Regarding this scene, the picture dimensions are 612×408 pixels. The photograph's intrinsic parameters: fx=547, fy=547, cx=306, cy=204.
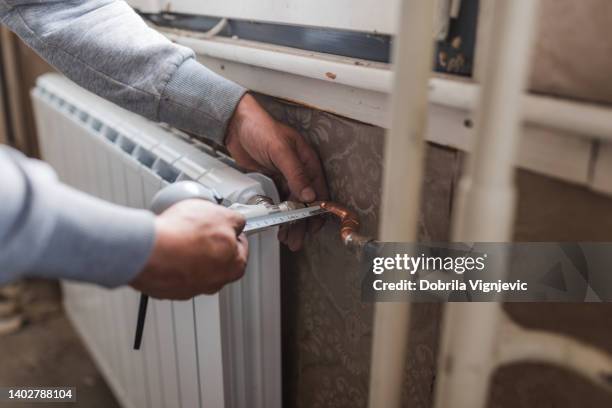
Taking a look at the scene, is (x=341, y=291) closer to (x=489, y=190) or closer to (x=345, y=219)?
(x=345, y=219)

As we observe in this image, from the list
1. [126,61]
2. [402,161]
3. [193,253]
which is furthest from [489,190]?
[126,61]

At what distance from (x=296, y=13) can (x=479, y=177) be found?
0.41 metres

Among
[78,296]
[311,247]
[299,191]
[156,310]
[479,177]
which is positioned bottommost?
[78,296]

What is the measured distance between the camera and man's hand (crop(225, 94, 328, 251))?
2.25 feet

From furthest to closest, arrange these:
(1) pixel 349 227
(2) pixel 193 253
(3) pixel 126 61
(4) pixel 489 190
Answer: (3) pixel 126 61 < (1) pixel 349 227 < (2) pixel 193 253 < (4) pixel 489 190

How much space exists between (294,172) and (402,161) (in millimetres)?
279

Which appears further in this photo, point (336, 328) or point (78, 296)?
point (78, 296)

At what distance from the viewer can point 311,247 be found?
0.77 m

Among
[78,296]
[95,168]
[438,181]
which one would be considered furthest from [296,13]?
[78,296]

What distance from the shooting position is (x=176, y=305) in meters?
0.80

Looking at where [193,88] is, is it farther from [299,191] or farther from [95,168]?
[95,168]

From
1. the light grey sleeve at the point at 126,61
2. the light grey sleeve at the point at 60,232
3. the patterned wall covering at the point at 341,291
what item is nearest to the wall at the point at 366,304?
the patterned wall covering at the point at 341,291

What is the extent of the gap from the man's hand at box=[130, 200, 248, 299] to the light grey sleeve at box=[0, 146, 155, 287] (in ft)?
0.08

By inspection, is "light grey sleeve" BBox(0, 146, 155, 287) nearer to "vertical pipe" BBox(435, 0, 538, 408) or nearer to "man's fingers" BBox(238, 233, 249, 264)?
"man's fingers" BBox(238, 233, 249, 264)
